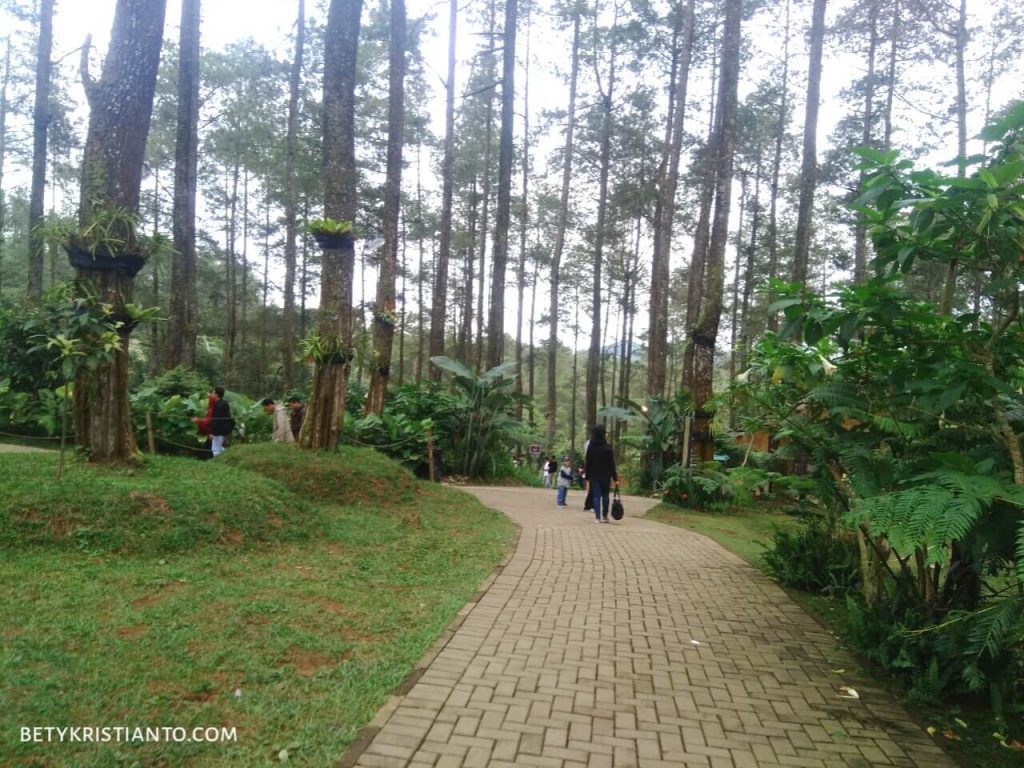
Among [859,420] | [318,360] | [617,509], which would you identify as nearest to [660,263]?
[617,509]

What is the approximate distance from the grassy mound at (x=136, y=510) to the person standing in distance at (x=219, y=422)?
16.0 ft

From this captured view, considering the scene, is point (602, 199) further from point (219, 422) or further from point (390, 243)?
point (219, 422)

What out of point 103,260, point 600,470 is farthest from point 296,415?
point 103,260

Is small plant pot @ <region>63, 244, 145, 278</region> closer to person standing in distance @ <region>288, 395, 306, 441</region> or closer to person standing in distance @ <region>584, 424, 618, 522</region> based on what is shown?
person standing in distance @ <region>584, 424, 618, 522</region>

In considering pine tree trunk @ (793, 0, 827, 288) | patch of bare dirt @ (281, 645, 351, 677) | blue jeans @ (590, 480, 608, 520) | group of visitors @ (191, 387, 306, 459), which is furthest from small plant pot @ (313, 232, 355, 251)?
pine tree trunk @ (793, 0, 827, 288)

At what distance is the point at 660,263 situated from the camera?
21.6 m

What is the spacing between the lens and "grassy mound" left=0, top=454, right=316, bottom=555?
18.4 feet

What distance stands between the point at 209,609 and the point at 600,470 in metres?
7.50

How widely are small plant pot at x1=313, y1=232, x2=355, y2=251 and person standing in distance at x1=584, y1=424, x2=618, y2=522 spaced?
5.07 m

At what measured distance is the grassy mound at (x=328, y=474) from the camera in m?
9.17

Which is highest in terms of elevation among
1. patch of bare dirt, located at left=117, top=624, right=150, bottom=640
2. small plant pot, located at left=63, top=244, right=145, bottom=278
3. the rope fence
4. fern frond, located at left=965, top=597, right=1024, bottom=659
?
small plant pot, located at left=63, top=244, right=145, bottom=278

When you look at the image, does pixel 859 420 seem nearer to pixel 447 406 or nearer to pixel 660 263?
pixel 447 406

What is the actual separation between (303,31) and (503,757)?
88.4ft

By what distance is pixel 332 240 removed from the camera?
1011 cm
